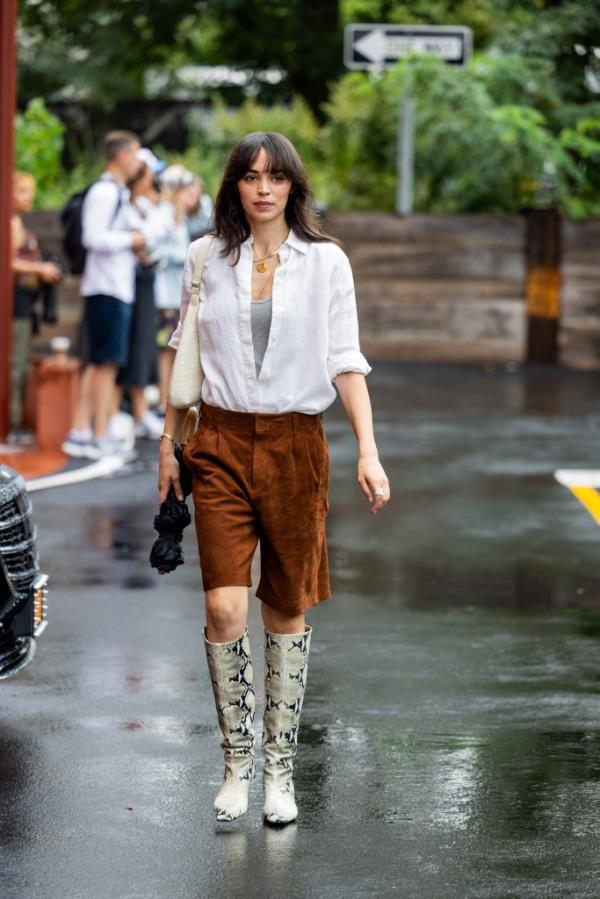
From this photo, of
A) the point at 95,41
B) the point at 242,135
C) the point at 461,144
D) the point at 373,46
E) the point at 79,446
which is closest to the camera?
the point at 79,446

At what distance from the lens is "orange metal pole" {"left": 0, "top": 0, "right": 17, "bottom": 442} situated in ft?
43.7

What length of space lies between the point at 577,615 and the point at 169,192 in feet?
23.4

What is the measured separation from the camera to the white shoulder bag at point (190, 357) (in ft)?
18.2

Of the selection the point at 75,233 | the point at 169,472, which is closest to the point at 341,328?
the point at 169,472

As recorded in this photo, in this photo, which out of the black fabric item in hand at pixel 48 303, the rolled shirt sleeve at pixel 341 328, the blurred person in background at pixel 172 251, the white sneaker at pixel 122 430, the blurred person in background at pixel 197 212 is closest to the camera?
the rolled shirt sleeve at pixel 341 328

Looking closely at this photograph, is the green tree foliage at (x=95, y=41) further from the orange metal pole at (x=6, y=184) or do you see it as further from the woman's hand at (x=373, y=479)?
the woman's hand at (x=373, y=479)

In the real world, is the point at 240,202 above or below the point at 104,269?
above

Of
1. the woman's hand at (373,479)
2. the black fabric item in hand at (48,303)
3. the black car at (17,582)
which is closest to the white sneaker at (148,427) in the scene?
the black fabric item in hand at (48,303)

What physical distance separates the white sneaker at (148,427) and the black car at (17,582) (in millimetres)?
7643

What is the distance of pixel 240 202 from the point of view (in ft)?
18.3

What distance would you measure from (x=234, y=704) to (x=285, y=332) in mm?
1049

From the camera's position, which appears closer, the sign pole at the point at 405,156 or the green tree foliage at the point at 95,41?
the sign pole at the point at 405,156

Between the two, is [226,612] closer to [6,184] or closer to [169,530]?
[169,530]

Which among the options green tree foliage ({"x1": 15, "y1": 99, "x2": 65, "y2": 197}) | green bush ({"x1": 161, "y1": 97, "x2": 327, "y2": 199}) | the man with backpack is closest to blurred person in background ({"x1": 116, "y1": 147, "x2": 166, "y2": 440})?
the man with backpack
